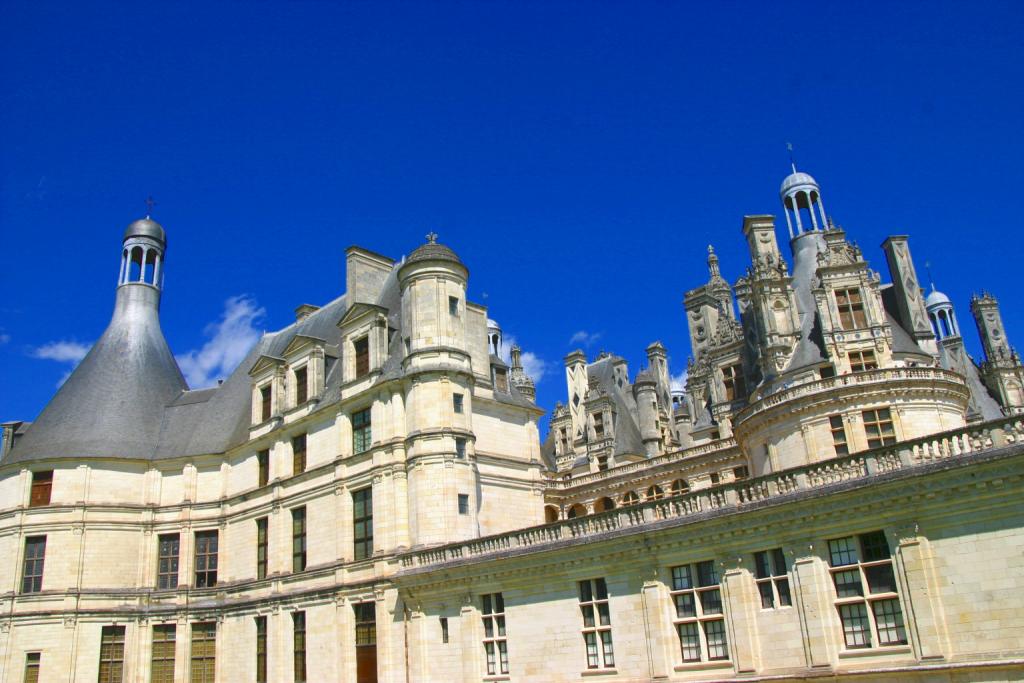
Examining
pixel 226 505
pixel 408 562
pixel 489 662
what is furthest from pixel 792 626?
pixel 226 505

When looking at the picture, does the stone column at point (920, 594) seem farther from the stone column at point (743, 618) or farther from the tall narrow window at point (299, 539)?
the tall narrow window at point (299, 539)

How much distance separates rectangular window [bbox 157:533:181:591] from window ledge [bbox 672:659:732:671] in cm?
2187

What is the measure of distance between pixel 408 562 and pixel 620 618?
793 cm

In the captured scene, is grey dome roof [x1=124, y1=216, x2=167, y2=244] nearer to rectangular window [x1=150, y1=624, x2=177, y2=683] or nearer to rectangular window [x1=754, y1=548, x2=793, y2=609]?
rectangular window [x1=150, y1=624, x2=177, y2=683]

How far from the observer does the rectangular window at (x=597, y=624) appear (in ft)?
55.0

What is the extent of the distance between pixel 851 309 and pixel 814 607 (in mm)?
A: 16697

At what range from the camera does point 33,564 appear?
2962 centimetres

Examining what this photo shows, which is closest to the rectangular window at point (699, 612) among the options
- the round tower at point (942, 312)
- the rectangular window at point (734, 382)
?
the rectangular window at point (734, 382)

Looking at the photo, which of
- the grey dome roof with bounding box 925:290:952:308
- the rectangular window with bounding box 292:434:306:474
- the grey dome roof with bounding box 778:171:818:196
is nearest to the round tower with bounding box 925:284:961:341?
the grey dome roof with bounding box 925:290:952:308

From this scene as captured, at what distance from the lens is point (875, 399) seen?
1020 inches

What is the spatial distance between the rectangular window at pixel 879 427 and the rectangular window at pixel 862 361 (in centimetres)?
170

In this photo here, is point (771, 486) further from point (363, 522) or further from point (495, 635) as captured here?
point (363, 522)

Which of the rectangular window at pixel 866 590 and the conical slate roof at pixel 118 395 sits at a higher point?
the conical slate roof at pixel 118 395

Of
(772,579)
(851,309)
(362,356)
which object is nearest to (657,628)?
(772,579)
